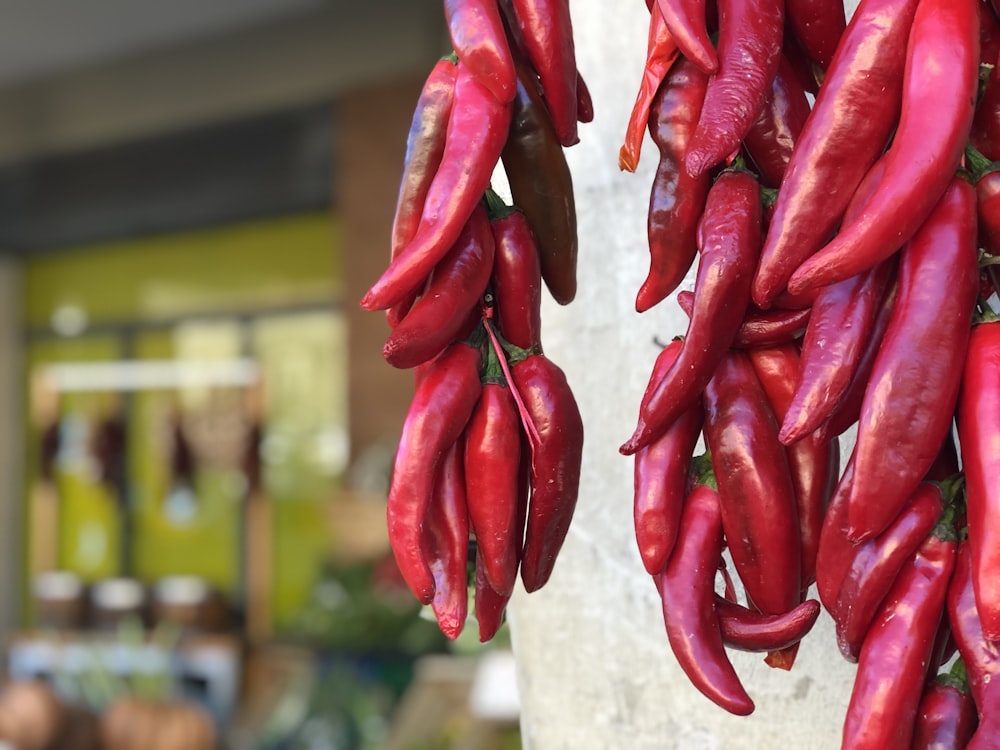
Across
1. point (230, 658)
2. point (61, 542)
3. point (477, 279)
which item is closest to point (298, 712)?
point (230, 658)

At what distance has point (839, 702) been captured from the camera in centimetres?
84

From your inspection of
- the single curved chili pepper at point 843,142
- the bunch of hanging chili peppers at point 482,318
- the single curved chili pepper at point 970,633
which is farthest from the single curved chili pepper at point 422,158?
the single curved chili pepper at point 970,633

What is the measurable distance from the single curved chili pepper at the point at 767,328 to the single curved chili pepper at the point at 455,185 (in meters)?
0.14

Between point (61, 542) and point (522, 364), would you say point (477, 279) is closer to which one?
point (522, 364)

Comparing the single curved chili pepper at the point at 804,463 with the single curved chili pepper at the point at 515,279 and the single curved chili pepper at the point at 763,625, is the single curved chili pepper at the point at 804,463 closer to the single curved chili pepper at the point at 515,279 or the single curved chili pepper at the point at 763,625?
the single curved chili pepper at the point at 763,625

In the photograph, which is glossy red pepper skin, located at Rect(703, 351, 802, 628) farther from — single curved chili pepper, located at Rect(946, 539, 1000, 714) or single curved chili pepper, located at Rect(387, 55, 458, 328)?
single curved chili pepper, located at Rect(387, 55, 458, 328)

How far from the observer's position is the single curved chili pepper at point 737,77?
1.82 ft

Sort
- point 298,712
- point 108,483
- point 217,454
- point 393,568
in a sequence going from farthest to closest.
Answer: point 108,483
point 217,454
point 393,568
point 298,712

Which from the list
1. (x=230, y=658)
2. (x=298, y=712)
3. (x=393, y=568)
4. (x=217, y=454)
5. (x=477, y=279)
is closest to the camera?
(x=477, y=279)

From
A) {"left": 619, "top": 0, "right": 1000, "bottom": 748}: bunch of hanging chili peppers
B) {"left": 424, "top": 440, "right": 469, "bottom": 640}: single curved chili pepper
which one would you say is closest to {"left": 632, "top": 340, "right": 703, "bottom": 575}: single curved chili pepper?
{"left": 619, "top": 0, "right": 1000, "bottom": 748}: bunch of hanging chili peppers

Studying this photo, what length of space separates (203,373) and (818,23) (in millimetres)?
5872

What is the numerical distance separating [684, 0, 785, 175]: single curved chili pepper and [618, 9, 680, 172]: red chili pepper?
3cm

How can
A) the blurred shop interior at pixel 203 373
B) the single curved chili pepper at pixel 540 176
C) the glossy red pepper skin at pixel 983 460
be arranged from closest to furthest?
the glossy red pepper skin at pixel 983 460
the single curved chili pepper at pixel 540 176
the blurred shop interior at pixel 203 373

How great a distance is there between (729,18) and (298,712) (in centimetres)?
333
